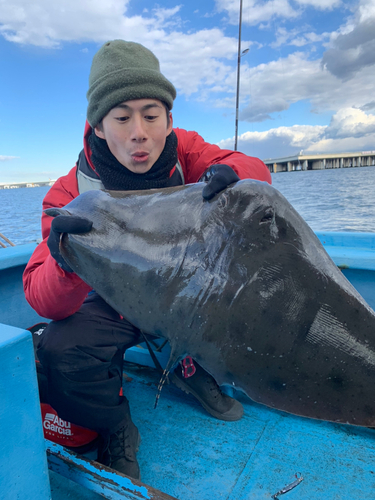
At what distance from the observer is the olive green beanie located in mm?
2014

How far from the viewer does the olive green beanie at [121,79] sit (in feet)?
6.61

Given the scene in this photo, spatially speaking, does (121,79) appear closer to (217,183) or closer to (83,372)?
(217,183)

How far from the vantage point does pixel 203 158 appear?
2551mm

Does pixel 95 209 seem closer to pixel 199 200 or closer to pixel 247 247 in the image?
pixel 199 200

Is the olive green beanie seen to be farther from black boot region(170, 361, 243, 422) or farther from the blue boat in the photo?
black boot region(170, 361, 243, 422)

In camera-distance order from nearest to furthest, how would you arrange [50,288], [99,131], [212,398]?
[50,288] < [99,131] < [212,398]

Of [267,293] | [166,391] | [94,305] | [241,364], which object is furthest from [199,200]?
[166,391]

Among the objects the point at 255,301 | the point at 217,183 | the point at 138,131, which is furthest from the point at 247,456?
the point at 138,131

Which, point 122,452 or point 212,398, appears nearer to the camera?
point 122,452

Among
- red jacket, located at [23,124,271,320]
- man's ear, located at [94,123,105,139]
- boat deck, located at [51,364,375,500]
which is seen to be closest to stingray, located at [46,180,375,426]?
red jacket, located at [23,124,271,320]

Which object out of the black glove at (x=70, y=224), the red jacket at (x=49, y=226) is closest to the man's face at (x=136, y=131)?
the red jacket at (x=49, y=226)

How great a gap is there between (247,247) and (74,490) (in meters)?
1.77

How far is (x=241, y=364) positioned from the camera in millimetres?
1271

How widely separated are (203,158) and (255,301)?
1.62m
